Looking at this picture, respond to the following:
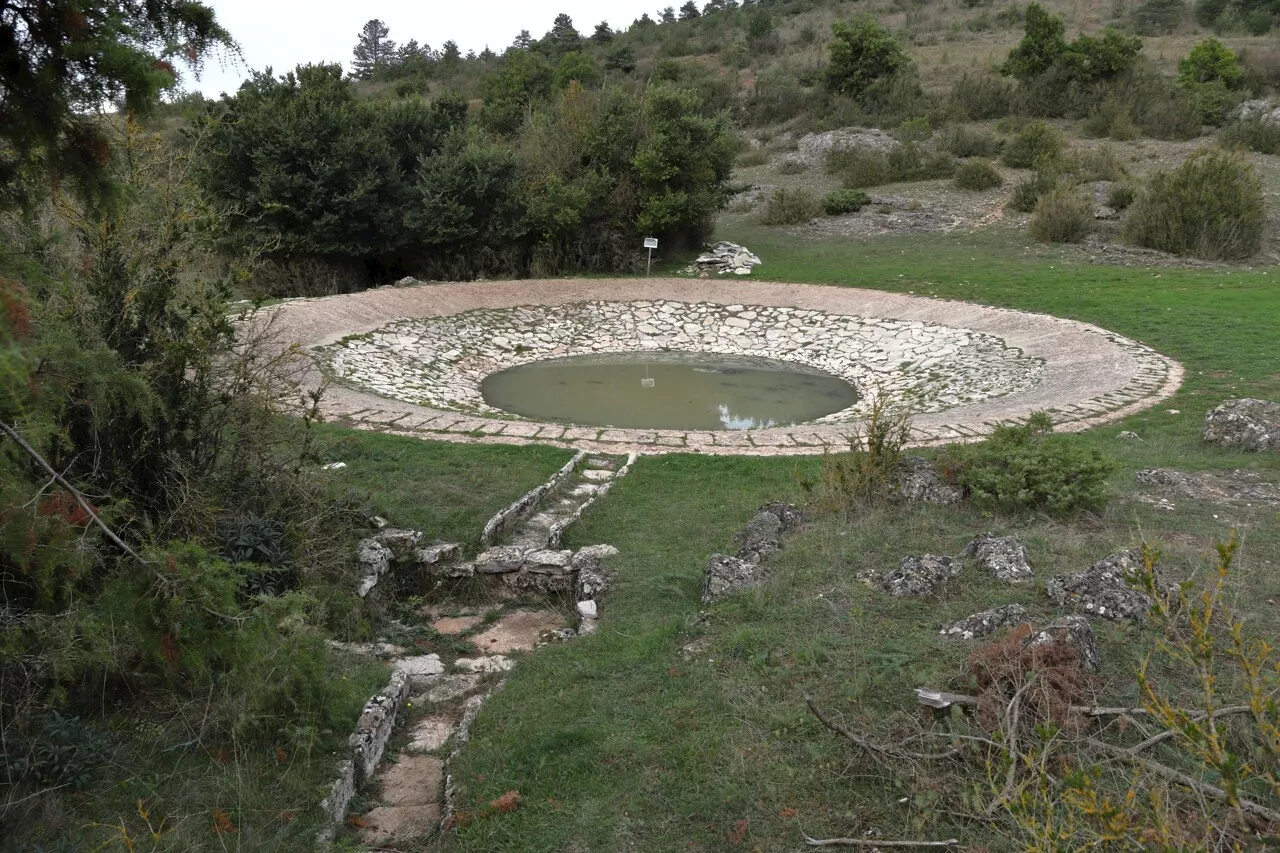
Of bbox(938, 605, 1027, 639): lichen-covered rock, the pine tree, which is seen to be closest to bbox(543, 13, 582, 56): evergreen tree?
the pine tree

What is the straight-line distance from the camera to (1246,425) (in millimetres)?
7555

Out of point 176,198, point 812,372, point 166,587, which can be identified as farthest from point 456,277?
point 166,587

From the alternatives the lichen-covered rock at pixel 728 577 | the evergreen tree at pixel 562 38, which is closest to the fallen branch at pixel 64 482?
the lichen-covered rock at pixel 728 577

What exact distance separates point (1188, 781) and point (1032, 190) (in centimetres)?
2137

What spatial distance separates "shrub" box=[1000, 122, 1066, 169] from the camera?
2372 cm

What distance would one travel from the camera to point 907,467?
6148mm

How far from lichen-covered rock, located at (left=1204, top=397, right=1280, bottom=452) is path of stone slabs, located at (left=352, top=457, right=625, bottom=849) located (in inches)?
213

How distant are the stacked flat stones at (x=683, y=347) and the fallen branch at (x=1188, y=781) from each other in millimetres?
7459

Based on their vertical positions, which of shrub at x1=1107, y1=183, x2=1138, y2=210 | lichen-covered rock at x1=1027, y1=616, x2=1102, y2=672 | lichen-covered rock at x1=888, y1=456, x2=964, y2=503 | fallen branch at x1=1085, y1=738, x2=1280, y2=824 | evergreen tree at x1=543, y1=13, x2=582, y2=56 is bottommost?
lichen-covered rock at x1=888, y1=456, x2=964, y2=503

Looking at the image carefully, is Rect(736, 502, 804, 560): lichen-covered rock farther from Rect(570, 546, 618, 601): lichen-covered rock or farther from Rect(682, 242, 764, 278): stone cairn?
Rect(682, 242, 764, 278): stone cairn

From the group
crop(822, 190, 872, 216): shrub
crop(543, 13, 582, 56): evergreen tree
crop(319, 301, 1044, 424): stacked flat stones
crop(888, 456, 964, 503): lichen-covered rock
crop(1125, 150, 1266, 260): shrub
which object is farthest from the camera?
Answer: crop(543, 13, 582, 56): evergreen tree

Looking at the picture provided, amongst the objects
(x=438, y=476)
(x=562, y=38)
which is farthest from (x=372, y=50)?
(x=438, y=476)

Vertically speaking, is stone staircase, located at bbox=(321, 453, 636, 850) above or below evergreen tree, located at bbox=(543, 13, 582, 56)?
below

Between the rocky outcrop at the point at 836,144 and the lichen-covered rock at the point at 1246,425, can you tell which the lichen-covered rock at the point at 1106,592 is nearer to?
the lichen-covered rock at the point at 1246,425
